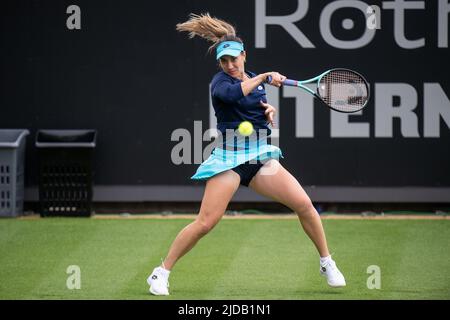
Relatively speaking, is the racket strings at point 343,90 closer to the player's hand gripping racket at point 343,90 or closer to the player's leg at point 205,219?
the player's hand gripping racket at point 343,90

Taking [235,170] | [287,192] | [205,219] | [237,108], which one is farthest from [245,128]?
[205,219]

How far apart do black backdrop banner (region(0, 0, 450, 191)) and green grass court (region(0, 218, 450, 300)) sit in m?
0.79

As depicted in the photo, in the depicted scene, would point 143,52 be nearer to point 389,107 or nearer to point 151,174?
point 151,174

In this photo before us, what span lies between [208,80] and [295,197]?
4162 millimetres

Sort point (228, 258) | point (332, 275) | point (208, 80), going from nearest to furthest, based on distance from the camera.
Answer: point (332, 275) < point (228, 258) < point (208, 80)

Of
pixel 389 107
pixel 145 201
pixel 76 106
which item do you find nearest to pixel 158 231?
pixel 145 201

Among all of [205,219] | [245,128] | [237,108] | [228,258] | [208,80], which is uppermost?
[208,80]

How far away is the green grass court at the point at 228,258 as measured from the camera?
710 centimetres

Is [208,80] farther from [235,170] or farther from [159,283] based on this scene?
[159,283]

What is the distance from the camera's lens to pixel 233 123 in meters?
6.94

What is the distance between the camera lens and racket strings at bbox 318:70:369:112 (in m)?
7.09

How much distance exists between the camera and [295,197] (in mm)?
6926

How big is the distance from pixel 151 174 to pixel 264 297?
4357 mm

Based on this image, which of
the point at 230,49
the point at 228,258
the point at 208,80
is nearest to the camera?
the point at 230,49
